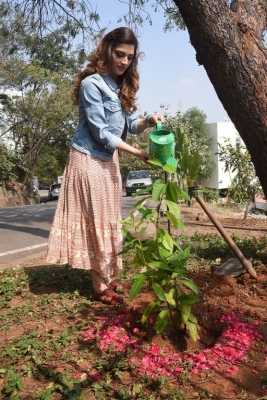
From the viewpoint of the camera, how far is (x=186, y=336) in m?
2.47

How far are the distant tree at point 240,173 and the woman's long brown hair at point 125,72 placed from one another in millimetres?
6534

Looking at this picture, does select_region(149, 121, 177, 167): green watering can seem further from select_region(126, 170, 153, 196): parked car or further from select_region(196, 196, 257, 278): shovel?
select_region(126, 170, 153, 196): parked car

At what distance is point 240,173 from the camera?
941cm

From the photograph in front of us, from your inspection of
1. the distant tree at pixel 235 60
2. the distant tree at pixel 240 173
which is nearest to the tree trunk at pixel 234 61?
the distant tree at pixel 235 60

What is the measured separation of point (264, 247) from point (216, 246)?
0.50 m

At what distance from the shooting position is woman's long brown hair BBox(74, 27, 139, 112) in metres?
2.94

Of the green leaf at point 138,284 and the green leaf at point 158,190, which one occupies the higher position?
the green leaf at point 158,190

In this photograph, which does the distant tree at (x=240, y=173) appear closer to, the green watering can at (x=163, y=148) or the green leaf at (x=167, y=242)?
the green watering can at (x=163, y=148)

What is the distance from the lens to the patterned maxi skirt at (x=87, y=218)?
10.2ft

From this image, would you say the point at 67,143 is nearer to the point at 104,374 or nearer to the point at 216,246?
the point at 216,246

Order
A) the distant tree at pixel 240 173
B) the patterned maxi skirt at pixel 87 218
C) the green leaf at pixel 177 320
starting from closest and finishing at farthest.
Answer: the green leaf at pixel 177 320, the patterned maxi skirt at pixel 87 218, the distant tree at pixel 240 173

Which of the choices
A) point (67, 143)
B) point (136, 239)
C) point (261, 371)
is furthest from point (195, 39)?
point (67, 143)

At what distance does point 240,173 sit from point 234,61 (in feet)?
22.3

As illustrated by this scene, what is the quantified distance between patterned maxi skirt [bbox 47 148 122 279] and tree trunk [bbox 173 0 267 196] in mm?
931
